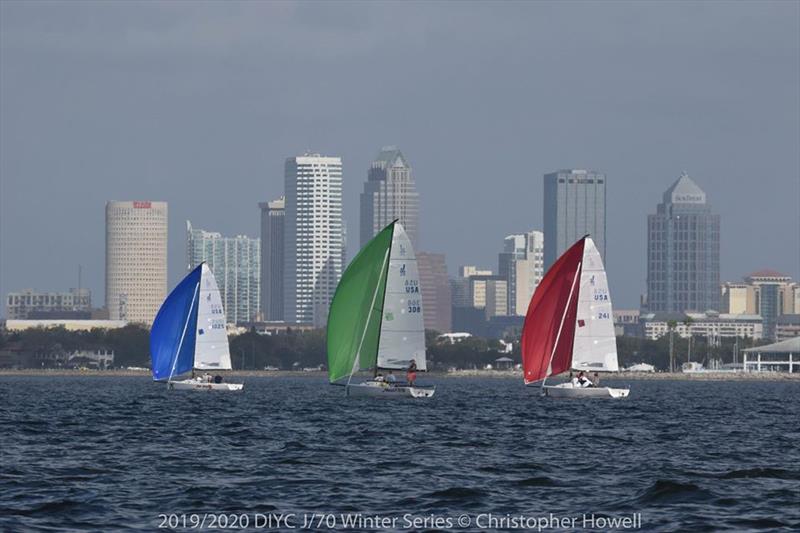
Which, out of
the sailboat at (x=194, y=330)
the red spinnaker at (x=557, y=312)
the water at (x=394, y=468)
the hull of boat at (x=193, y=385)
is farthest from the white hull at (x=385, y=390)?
the sailboat at (x=194, y=330)

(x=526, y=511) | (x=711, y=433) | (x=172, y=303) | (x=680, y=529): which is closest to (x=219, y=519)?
(x=526, y=511)

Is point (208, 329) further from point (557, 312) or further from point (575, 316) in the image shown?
point (575, 316)

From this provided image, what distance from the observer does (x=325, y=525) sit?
33.0m

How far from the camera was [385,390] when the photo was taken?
3403 inches

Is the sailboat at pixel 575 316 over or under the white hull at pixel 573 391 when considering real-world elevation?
over

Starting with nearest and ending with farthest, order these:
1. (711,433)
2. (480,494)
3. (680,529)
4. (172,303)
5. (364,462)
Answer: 1. (680,529)
2. (480,494)
3. (364,462)
4. (711,433)
5. (172,303)

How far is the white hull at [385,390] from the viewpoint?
86.5 m

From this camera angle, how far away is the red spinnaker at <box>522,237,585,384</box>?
299 ft

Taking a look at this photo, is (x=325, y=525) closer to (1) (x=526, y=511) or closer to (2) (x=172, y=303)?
(1) (x=526, y=511)

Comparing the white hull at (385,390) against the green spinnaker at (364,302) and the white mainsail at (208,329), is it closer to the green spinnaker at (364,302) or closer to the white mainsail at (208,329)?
the green spinnaker at (364,302)

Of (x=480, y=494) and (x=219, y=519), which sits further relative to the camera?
(x=480, y=494)

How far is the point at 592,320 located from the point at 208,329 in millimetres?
26089

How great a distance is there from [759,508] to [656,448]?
1657 centimetres

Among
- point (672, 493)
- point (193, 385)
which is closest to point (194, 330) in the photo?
point (193, 385)
